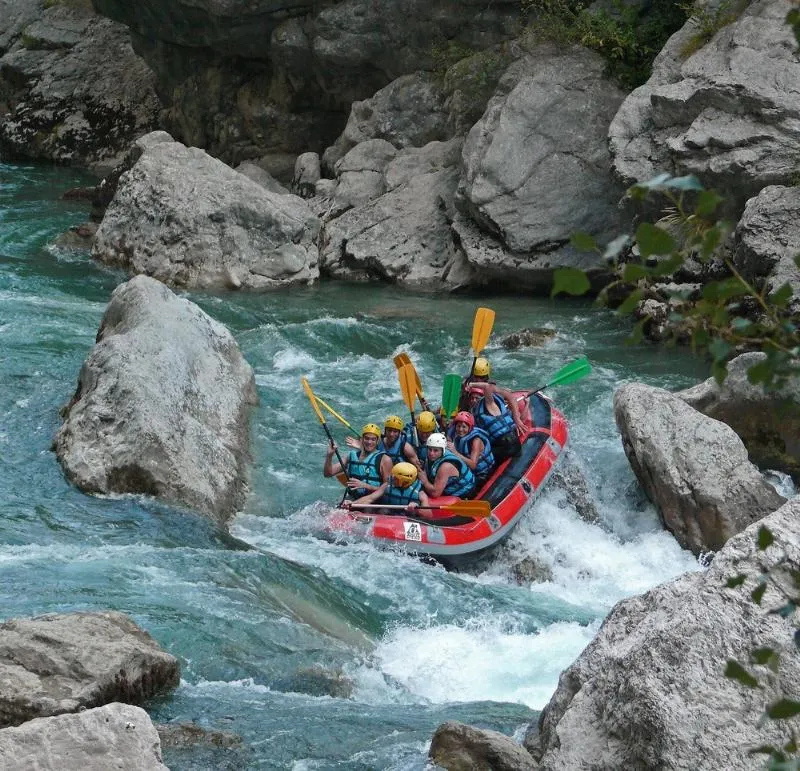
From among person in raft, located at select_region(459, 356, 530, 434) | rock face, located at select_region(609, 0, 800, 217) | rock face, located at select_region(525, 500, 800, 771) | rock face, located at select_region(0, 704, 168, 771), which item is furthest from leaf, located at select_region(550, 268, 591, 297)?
rock face, located at select_region(609, 0, 800, 217)

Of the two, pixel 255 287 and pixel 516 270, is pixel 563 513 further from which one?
pixel 255 287

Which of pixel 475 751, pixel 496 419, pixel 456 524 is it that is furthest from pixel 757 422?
pixel 475 751

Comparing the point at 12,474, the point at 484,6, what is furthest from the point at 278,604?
the point at 484,6

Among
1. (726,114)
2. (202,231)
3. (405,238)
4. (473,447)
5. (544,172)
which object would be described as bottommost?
(202,231)

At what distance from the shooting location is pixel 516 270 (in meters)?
13.4

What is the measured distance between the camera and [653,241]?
1.81 meters

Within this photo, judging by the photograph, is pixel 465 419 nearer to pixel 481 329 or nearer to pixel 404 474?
pixel 404 474

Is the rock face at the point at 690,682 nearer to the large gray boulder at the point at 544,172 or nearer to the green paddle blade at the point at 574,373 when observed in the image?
the green paddle blade at the point at 574,373

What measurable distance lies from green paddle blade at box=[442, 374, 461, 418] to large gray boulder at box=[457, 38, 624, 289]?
4.16 meters

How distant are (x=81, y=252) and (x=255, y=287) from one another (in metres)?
2.55

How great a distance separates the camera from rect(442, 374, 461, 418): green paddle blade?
923 centimetres

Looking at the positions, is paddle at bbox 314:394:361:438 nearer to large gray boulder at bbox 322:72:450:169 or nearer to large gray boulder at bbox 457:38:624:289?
large gray boulder at bbox 457:38:624:289

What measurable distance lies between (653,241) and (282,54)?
16.7 m

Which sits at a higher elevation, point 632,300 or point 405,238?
point 632,300
